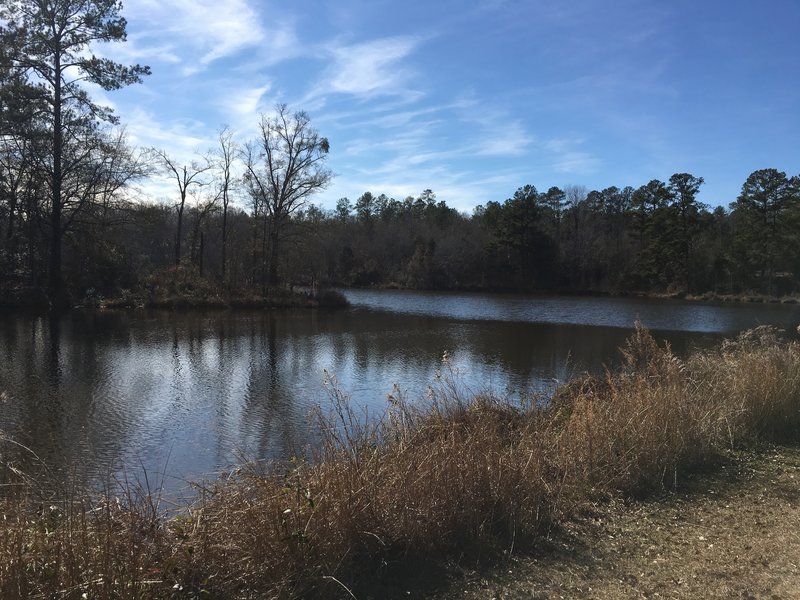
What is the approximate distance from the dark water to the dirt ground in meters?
2.38

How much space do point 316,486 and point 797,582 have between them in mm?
2980

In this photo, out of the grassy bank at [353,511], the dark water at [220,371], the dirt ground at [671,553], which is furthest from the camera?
the dark water at [220,371]

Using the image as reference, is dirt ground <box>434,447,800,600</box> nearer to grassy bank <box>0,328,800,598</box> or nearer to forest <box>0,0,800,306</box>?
grassy bank <box>0,328,800,598</box>

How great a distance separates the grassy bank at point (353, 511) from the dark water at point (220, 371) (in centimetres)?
112

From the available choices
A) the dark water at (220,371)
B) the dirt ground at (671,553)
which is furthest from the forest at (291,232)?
the dirt ground at (671,553)

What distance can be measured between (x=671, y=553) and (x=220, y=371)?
13.3 m

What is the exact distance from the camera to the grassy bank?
9.45 feet

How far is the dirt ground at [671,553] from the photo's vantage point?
3.25 metres

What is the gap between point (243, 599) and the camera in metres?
2.92

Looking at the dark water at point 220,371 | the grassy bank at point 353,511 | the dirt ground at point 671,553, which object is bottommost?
the dark water at point 220,371

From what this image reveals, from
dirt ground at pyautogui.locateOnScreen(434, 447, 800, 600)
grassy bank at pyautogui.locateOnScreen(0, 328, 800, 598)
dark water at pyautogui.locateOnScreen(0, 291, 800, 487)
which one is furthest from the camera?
dark water at pyautogui.locateOnScreen(0, 291, 800, 487)

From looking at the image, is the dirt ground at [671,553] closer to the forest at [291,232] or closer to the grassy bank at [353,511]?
the grassy bank at [353,511]

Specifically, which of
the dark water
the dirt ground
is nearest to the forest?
the dark water

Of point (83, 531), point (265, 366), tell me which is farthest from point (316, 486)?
point (265, 366)
